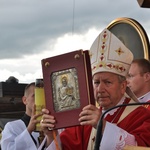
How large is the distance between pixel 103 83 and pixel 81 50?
322 mm

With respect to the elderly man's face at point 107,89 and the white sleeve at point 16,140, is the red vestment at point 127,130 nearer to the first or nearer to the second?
the elderly man's face at point 107,89

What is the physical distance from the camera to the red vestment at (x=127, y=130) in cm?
362

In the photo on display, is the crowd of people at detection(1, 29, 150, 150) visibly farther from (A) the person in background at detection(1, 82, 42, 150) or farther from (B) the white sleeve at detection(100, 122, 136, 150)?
(A) the person in background at detection(1, 82, 42, 150)

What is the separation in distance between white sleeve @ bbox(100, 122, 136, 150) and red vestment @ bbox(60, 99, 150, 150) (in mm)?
87

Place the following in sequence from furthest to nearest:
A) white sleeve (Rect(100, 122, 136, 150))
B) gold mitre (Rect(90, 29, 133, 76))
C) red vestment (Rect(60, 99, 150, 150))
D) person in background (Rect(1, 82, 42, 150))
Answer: person in background (Rect(1, 82, 42, 150)) < gold mitre (Rect(90, 29, 133, 76)) < red vestment (Rect(60, 99, 150, 150)) < white sleeve (Rect(100, 122, 136, 150))

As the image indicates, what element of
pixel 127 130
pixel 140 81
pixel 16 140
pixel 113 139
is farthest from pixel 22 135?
pixel 113 139

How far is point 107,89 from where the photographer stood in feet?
12.3

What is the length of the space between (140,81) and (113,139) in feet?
6.57

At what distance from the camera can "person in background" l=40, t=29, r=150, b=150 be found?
353 centimetres

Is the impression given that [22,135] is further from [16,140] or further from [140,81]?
[140,81]

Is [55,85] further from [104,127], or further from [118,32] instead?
[118,32]

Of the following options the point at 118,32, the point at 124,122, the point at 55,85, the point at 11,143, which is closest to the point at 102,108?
the point at 124,122

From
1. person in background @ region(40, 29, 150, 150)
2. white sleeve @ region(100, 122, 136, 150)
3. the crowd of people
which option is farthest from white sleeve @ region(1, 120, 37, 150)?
white sleeve @ region(100, 122, 136, 150)

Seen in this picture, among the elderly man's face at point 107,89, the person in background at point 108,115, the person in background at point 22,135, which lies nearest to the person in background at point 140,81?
the person in background at point 22,135
